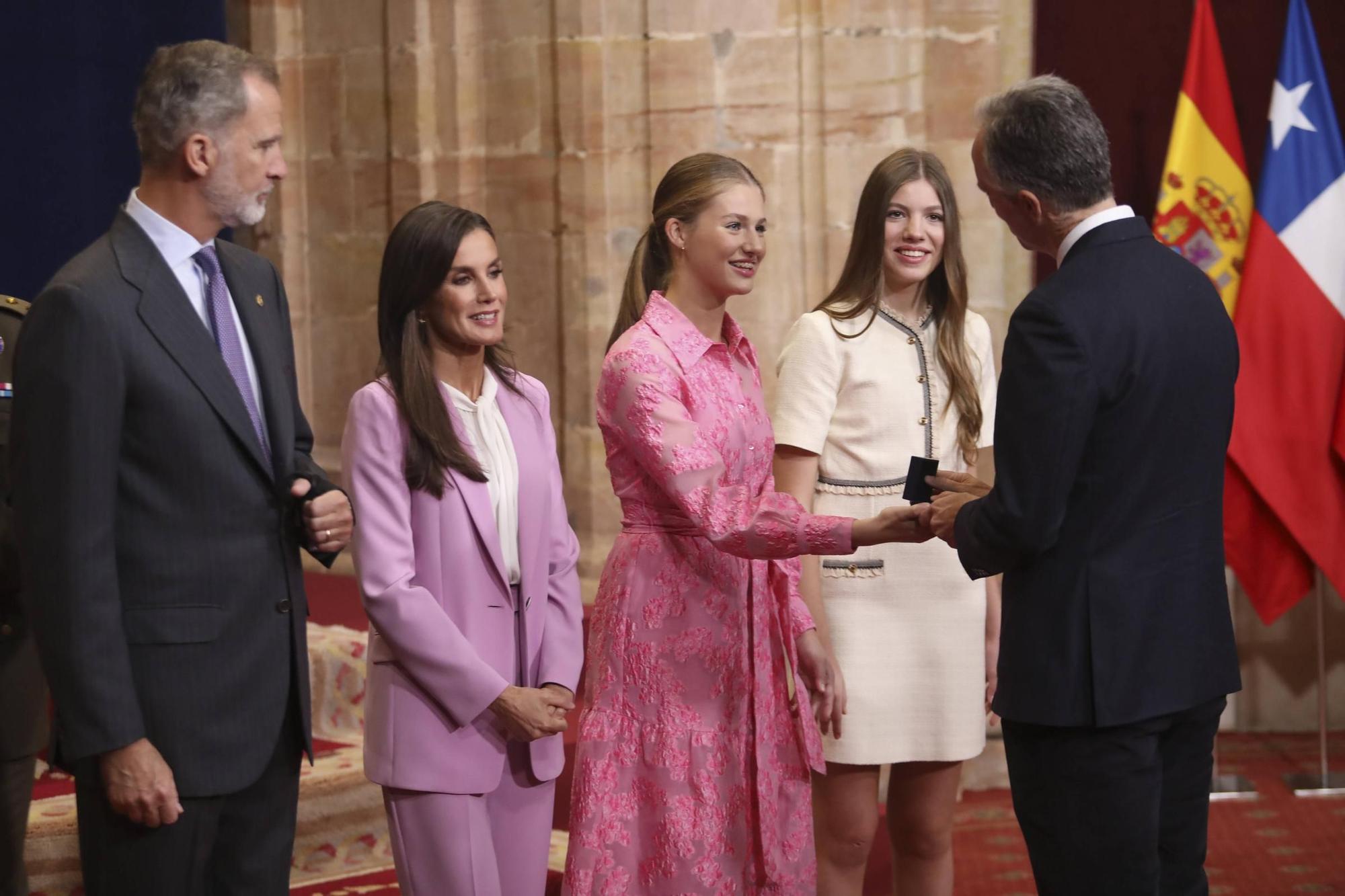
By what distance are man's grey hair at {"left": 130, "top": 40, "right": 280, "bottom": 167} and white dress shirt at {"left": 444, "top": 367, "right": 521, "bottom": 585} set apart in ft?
2.11

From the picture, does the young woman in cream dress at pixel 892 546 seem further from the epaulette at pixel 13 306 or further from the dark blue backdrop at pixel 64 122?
the dark blue backdrop at pixel 64 122

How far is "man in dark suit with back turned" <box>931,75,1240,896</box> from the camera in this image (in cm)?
224

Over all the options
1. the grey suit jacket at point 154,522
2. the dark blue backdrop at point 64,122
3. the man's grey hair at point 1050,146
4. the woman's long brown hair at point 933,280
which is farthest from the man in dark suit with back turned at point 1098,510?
the dark blue backdrop at point 64,122

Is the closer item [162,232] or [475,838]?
[162,232]

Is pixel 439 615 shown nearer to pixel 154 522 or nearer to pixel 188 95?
pixel 154 522

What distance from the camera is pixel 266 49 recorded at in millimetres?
6109

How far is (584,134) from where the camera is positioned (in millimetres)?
5418

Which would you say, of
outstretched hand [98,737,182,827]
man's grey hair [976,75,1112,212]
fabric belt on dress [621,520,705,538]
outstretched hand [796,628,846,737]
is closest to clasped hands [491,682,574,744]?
fabric belt on dress [621,520,705,538]

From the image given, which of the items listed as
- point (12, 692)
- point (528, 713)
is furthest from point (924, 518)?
point (12, 692)

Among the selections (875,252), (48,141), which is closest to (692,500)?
(875,252)

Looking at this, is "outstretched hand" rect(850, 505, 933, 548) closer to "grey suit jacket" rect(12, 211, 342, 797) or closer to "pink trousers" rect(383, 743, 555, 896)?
"pink trousers" rect(383, 743, 555, 896)

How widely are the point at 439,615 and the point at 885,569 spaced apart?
1079 mm

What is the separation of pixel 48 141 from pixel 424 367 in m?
3.51

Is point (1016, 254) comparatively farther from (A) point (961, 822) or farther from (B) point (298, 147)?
(B) point (298, 147)
